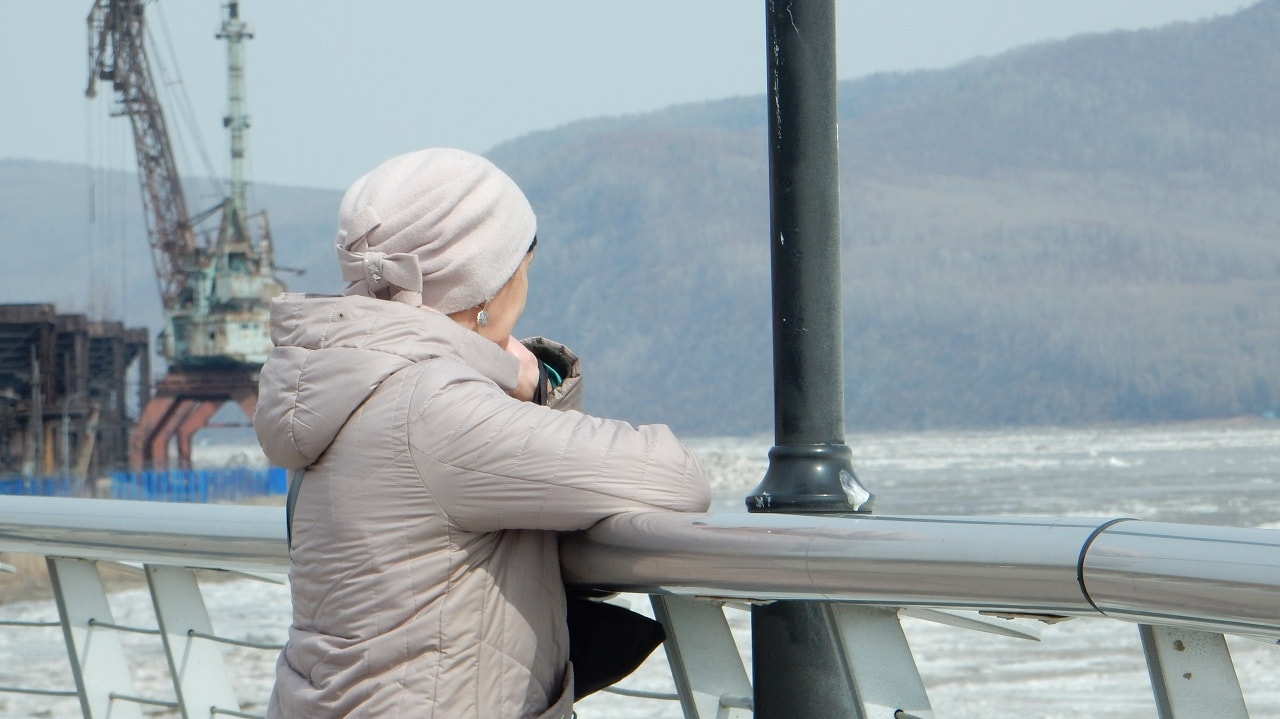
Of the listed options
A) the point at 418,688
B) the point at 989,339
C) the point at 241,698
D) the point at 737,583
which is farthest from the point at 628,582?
the point at 989,339

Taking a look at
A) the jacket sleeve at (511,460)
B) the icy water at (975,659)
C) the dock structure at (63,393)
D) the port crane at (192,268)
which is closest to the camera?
the jacket sleeve at (511,460)

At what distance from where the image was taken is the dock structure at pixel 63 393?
42.7m

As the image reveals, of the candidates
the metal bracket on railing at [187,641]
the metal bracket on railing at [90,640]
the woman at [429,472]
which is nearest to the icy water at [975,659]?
the woman at [429,472]

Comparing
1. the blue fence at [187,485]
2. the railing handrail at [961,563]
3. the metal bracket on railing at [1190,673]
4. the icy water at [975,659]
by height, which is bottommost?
the blue fence at [187,485]

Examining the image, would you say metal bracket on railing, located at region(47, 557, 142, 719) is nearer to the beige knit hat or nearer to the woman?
the woman

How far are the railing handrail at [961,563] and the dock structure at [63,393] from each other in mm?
41497

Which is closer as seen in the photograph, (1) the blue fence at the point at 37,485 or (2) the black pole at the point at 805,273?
(2) the black pole at the point at 805,273

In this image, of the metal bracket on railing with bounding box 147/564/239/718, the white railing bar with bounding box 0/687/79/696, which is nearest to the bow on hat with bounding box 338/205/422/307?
the metal bracket on railing with bounding box 147/564/239/718

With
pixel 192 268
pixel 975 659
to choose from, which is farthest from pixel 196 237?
pixel 975 659

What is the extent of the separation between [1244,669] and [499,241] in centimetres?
936

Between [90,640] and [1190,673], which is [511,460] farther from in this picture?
[90,640]

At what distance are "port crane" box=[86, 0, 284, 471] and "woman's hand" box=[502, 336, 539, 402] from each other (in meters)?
53.1

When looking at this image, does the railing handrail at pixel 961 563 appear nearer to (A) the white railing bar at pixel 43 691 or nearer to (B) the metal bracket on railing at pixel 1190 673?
(B) the metal bracket on railing at pixel 1190 673

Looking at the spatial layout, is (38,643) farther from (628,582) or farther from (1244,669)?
(628,582)
